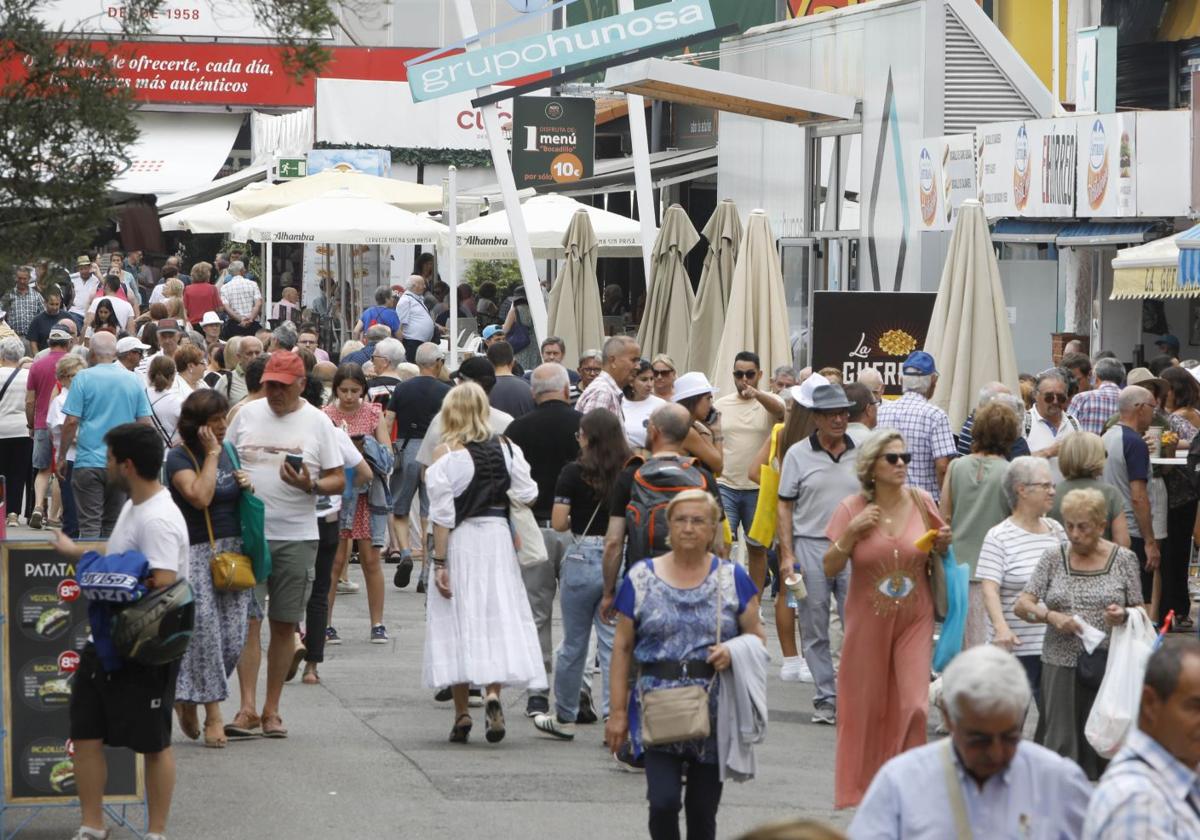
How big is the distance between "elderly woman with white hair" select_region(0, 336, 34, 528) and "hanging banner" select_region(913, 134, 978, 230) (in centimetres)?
895

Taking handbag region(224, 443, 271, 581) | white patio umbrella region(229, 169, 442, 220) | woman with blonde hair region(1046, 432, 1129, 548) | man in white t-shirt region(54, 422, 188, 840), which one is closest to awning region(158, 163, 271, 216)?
white patio umbrella region(229, 169, 442, 220)

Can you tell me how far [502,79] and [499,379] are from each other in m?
4.95

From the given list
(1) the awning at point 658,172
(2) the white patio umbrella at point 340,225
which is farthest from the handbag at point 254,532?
(1) the awning at point 658,172

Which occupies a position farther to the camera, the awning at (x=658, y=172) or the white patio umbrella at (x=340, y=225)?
the awning at (x=658, y=172)

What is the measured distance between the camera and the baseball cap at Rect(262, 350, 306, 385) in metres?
9.41

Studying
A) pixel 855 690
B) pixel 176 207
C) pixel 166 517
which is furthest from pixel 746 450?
pixel 176 207

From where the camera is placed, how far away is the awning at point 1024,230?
19.5m

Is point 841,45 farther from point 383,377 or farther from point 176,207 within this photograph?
point 176,207

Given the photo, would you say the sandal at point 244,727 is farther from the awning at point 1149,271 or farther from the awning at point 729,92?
the awning at point 729,92

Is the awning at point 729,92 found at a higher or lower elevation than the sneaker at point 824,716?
higher

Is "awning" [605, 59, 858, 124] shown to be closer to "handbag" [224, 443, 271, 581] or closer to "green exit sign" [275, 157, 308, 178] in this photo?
"handbag" [224, 443, 271, 581]

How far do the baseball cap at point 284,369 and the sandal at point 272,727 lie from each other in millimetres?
1786

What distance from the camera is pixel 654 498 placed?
877cm

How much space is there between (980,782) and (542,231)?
20610mm
